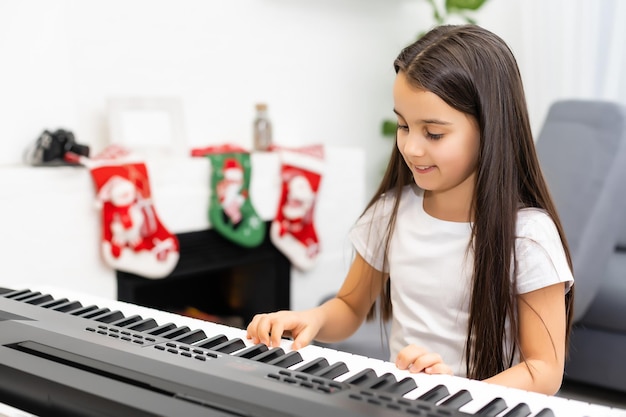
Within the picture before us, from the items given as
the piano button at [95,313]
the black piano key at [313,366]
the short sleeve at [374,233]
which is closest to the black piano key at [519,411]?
the black piano key at [313,366]

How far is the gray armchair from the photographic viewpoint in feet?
8.02

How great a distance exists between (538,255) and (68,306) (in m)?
0.71

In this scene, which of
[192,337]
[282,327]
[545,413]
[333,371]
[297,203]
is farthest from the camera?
[297,203]

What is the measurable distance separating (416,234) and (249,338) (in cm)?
45

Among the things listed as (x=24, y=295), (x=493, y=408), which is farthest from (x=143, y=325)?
(x=493, y=408)

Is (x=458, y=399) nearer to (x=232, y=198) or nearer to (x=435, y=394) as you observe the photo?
(x=435, y=394)

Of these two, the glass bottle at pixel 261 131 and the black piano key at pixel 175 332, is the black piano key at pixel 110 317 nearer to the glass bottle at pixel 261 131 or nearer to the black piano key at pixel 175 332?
the black piano key at pixel 175 332

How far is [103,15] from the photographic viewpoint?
2.77 meters

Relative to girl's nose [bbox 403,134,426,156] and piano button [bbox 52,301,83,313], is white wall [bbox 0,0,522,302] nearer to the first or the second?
piano button [bbox 52,301,83,313]

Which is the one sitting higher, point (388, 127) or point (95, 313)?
point (388, 127)

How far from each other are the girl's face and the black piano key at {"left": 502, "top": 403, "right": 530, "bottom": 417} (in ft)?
1.64

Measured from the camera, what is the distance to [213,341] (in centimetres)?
92

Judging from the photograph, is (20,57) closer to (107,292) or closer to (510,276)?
(107,292)

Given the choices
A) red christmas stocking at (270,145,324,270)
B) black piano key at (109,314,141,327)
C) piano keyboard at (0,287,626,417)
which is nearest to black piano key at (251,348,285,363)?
piano keyboard at (0,287,626,417)
